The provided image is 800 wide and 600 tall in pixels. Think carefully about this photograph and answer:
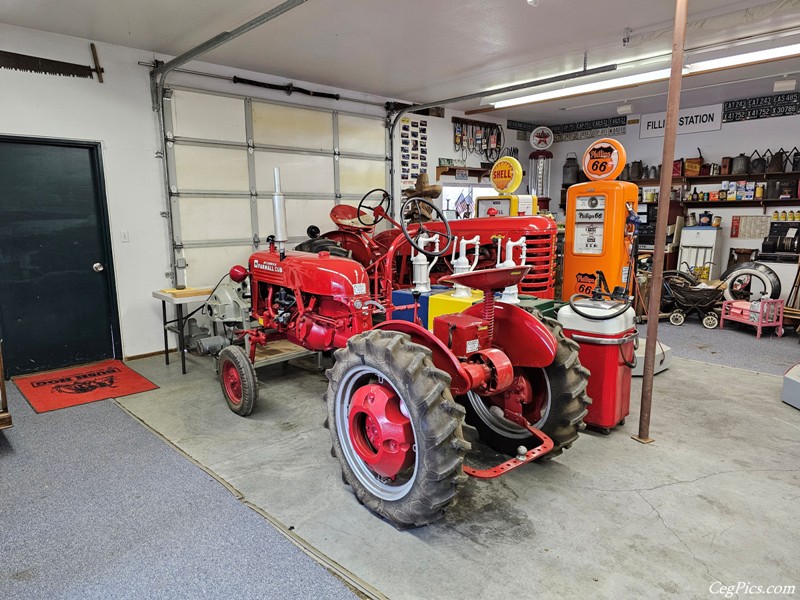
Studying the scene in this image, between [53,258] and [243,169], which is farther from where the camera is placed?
[243,169]

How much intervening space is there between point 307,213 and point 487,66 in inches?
104

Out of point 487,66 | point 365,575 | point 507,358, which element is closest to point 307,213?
point 487,66

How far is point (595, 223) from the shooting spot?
16.1ft

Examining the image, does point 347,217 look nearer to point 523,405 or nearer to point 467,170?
point 523,405

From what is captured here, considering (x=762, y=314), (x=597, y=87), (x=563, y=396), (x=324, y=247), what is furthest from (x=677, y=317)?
(x=563, y=396)

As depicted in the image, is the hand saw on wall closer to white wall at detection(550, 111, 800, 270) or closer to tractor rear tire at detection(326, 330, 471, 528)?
tractor rear tire at detection(326, 330, 471, 528)

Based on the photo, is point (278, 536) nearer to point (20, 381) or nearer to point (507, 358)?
point (507, 358)

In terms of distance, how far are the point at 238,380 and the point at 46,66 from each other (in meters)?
3.26

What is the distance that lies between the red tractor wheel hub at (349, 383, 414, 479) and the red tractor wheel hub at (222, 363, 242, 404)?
1512 mm

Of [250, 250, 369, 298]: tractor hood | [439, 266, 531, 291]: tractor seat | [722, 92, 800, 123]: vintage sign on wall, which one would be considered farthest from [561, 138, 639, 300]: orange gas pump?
[722, 92, 800, 123]: vintage sign on wall

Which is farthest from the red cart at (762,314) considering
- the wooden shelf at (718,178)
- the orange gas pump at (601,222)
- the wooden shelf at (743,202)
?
the wooden shelf at (743,202)

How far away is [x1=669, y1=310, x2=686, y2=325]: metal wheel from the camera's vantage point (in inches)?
252

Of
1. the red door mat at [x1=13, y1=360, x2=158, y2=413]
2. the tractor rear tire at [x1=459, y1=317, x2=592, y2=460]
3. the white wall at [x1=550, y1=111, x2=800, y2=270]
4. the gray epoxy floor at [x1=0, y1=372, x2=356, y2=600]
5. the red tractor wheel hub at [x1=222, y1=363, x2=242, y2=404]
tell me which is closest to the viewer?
the gray epoxy floor at [x1=0, y1=372, x2=356, y2=600]

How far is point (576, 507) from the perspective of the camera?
239 centimetres
